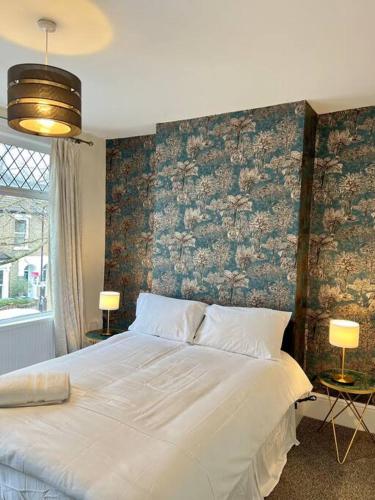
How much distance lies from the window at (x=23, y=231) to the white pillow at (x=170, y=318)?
1100mm

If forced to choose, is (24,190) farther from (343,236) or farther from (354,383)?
(354,383)

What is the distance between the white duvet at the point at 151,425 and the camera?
128 centimetres

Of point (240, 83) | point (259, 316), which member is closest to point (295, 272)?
point (259, 316)

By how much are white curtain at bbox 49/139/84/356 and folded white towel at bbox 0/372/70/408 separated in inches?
67.3

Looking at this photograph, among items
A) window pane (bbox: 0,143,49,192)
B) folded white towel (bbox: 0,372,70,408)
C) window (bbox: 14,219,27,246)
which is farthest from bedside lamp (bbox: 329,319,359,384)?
window pane (bbox: 0,143,49,192)

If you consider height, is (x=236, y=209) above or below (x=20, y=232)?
above

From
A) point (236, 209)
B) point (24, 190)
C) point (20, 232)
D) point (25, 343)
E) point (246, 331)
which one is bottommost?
point (25, 343)

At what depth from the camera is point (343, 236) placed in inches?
116

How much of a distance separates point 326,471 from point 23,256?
9.98ft

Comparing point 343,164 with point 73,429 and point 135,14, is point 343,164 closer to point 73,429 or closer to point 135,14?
point 135,14

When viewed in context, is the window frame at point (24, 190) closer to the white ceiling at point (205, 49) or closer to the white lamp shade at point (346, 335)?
the white ceiling at point (205, 49)

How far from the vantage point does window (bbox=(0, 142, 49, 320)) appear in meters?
3.29

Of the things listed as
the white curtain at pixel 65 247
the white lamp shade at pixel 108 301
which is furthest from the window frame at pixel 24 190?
the white lamp shade at pixel 108 301

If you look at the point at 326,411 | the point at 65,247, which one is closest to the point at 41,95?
the point at 65,247
